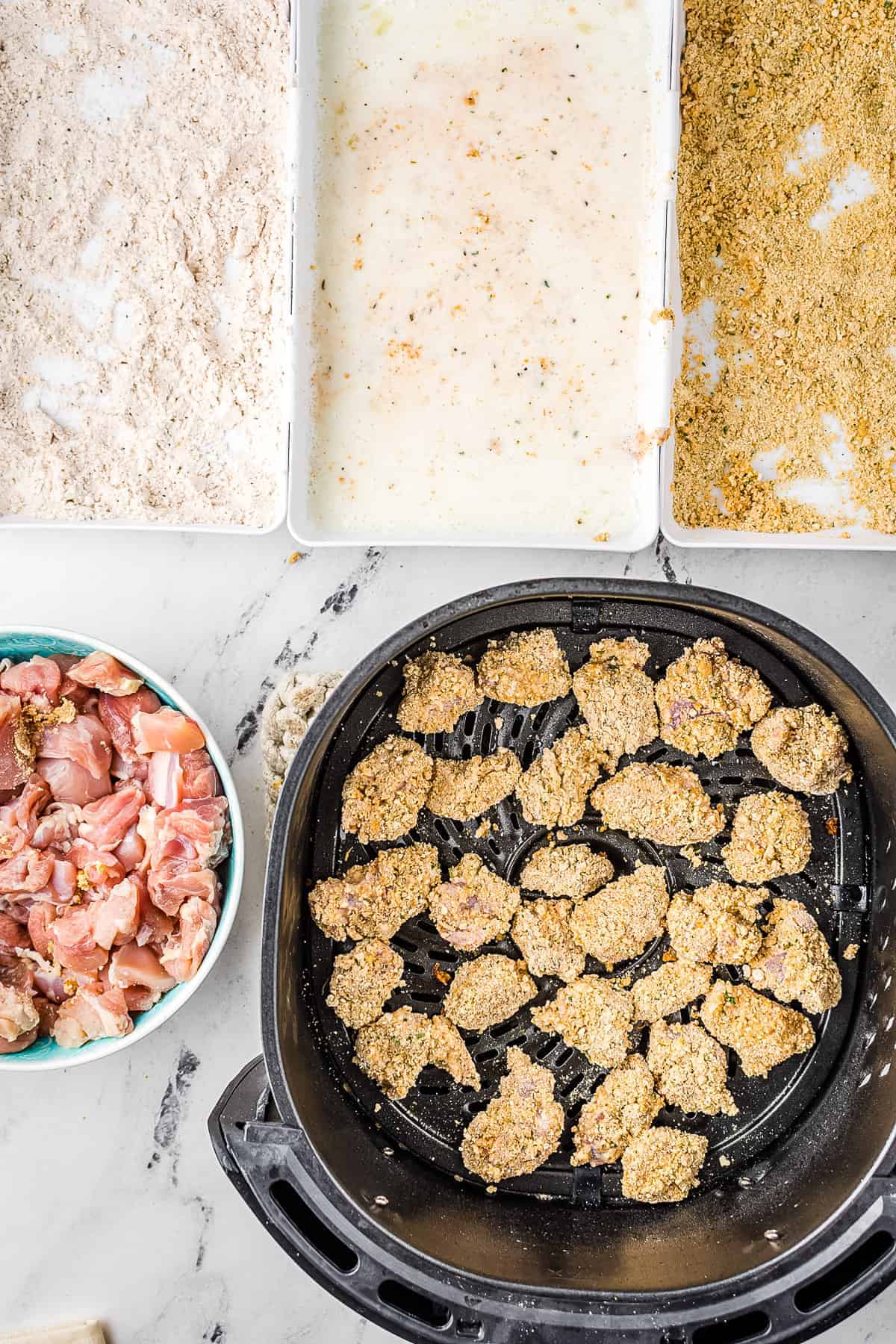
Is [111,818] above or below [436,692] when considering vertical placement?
below

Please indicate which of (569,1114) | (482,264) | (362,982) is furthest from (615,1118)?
(482,264)

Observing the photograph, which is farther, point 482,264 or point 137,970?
point 482,264

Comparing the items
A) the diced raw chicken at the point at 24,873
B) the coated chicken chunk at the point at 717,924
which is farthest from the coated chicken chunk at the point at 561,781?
the diced raw chicken at the point at 24,873

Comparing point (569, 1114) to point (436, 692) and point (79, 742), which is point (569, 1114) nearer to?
point (436, 692)

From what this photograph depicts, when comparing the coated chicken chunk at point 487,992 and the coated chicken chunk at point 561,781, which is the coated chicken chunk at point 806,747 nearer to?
the coated chicken chunk at point 561,781

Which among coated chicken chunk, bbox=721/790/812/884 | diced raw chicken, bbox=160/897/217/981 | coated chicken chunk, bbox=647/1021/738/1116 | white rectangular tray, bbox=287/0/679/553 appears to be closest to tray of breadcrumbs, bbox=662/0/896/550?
white rectangular tray, bbox=287/0/679/553

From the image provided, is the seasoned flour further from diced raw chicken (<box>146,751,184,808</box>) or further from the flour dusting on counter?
diced raw chicken (<box>146,751,184,808</box>)
